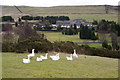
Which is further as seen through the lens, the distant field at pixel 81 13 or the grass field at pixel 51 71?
the distant field at pixel 81 13

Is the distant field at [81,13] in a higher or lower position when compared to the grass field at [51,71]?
higher

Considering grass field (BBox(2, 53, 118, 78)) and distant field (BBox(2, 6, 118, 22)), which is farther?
distant field (BBox(2, 6, 118, 22))

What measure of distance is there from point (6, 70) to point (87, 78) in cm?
537

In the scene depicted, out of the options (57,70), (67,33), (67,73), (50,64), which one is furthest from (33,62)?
(67,33)

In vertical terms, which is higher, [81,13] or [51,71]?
[81,13]

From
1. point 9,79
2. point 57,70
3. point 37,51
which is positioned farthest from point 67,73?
point 37,51

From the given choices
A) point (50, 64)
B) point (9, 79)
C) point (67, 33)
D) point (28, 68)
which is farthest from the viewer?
point (67, 33)

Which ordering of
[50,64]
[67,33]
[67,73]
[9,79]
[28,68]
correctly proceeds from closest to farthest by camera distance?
1. [9,79]
2. [67,73]
3. [28,68]
4. [50,64]
5. [67,33]

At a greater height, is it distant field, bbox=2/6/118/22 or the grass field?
distant field, bbox=2/6/118/22

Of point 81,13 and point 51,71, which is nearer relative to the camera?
point 51,71

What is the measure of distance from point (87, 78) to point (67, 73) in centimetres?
160

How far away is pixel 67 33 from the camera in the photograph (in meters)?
71.0

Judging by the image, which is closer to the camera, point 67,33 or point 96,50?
point 96,50

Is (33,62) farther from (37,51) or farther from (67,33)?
(67,33)
